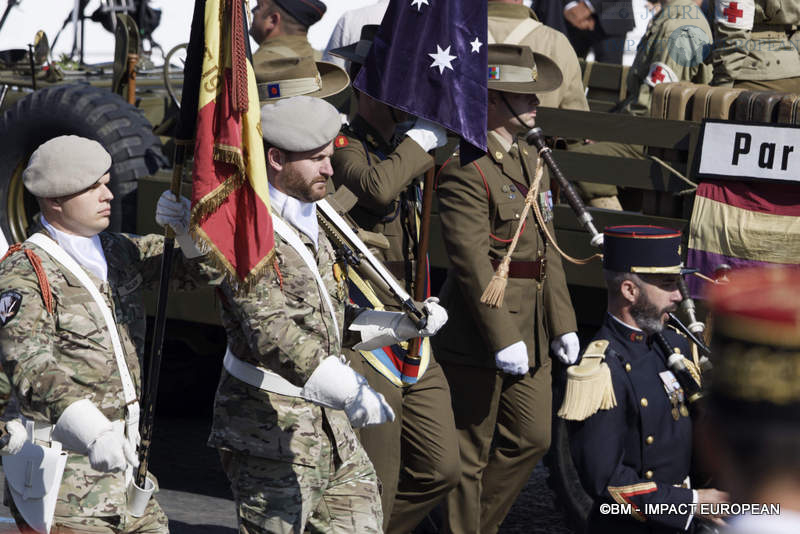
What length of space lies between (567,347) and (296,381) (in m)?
1.96

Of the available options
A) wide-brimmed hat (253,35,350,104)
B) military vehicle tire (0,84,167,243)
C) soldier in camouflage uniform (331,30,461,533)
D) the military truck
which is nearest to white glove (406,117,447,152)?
soldier in camouflage uniform (331,30,461,533)

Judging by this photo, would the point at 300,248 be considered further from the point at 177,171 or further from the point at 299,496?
the point at 299,496

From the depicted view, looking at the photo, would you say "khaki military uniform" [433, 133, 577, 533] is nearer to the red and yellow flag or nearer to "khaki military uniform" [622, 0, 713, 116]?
"khaki military uniform" [622, 0, 713, 116]

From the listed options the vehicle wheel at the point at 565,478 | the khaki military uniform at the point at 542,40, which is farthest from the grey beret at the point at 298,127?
the khaki military uniform at the point at 542,40

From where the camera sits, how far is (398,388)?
5.05 metres

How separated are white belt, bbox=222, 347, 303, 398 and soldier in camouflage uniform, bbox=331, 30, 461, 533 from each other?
108 cm

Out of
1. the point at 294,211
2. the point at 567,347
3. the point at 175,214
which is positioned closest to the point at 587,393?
the point at 294,211

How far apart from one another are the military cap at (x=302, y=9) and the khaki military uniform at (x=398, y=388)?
1514mm

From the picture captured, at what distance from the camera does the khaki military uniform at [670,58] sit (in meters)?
6.82

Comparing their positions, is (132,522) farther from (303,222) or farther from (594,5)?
(594,5)

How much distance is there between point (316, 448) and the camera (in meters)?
3.99

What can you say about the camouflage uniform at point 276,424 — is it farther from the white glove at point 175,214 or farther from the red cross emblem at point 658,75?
the red cross emblem at point 658,75

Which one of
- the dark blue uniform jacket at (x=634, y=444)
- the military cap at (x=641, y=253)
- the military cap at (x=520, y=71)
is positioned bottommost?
the dark blue uniform jacket at (x=634, y=444)

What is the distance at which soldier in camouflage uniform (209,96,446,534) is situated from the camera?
379cm
